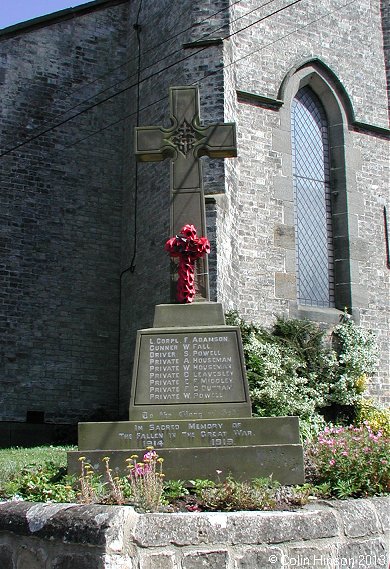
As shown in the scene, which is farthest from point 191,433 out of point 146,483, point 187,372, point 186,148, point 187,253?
point 186,148

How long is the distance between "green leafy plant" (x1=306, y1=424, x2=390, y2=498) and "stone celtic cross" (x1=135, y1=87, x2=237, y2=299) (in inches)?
82.5

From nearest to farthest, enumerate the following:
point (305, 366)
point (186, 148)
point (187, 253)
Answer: point (187, 253), point (186, 148), point (305, 366)

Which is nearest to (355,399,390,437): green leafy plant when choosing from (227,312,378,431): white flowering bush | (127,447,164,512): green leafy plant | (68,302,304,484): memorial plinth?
(227,312,378,431): white flowering bush

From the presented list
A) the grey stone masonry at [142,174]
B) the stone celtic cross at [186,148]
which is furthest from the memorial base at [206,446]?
the grey stone masonry at [142,174]

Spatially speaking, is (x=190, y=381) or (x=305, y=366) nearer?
(x=190, y=381)

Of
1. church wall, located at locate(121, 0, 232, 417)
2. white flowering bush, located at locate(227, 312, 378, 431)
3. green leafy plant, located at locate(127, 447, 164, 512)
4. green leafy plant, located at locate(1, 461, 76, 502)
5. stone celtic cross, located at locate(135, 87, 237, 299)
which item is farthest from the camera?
church wall, located at locate(121, 0, 232, 417)

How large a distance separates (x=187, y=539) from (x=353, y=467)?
6.02 feet

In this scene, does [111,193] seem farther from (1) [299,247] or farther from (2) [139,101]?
(1) [299,247]

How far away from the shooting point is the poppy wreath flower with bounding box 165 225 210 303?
732 cm

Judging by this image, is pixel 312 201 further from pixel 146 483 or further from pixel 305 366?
pixel 146 483

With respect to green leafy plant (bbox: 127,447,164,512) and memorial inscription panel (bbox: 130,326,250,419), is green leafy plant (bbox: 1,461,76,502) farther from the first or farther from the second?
memorial inscription panel (bbox: 130,326,250,419)

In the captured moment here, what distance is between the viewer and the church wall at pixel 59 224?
15164 mm

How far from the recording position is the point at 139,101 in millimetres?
16484

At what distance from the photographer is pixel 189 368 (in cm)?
678
